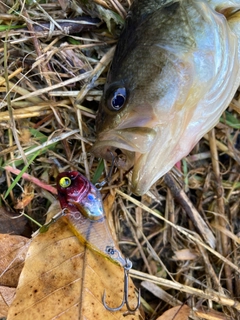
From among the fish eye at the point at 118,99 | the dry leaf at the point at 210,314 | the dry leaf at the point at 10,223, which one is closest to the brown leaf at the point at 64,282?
the dry leaf at the point at 10,223

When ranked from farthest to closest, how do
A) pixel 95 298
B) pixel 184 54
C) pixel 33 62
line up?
1. pixel 33 62
2. pixel 95 298
3. pixel 184 54

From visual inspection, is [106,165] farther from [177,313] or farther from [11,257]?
[177,313]

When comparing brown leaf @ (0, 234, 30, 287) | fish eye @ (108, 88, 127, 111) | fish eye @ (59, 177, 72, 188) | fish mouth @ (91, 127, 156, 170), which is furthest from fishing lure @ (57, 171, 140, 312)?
fish eye @ (108, 88, 127, 111)

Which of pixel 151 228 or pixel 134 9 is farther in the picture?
pixel 151 228

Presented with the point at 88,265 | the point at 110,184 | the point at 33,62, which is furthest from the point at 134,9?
the point at 88,265

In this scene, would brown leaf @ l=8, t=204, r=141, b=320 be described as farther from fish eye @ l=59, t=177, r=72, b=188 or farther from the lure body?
fish eye @ l=59, t=177, r=72, b=188

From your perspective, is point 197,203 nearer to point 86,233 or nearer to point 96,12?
point 86,233

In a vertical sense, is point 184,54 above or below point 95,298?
above
